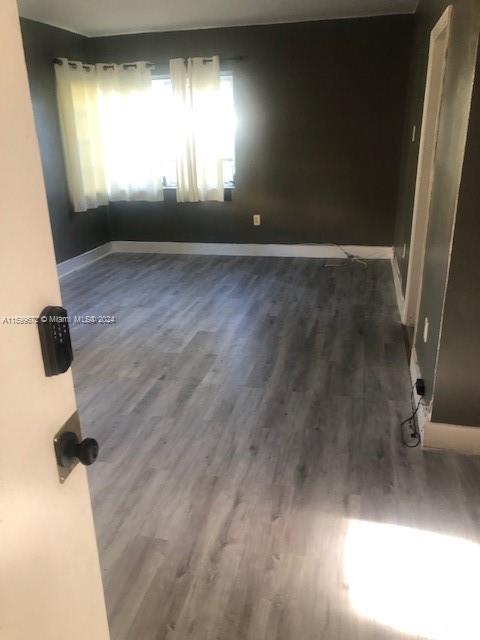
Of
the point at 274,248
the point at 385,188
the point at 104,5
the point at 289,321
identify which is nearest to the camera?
the point at 289,321

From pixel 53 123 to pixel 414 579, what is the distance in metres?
5.14

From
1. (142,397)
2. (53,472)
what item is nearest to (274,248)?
(142,397)

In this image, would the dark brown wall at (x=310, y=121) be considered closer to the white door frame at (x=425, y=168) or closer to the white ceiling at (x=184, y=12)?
the white ceiling at (x=184, y=12)

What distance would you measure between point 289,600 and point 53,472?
1.20 meters

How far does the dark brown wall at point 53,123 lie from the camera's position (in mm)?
4832

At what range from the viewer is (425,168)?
3.36 meters

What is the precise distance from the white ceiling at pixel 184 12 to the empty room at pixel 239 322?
0.05m

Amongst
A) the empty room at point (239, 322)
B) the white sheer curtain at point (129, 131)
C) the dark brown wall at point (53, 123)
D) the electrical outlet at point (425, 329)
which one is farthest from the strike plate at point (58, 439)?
the white sheer curtain at point (129, 131)

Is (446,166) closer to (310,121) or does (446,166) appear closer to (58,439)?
(58,439)

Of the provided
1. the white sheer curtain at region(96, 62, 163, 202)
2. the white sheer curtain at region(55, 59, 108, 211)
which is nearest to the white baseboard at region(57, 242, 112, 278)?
the white sheer curtain at region(55, 59, 108, 211)

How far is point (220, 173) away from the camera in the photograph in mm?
5684

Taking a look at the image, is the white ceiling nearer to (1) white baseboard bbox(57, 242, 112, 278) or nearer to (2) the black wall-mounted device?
(1) white baseboard bbox(57, 242, 112, 278)

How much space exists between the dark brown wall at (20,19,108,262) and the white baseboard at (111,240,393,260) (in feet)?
2.38

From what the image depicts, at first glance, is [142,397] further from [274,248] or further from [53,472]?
[274,248]
